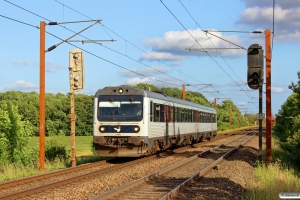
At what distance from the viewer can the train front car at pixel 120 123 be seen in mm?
19594

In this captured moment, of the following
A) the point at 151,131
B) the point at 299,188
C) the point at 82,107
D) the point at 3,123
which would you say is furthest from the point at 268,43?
the point at 82,107

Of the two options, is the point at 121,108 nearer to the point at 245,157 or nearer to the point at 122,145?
Result: the point at 122,145

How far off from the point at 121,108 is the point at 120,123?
0.71 metres

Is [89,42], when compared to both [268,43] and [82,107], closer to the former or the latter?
[268,43]

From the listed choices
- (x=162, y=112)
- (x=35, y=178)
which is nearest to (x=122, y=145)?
(x=162, y=112)

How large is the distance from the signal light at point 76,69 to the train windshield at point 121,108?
1.39 m

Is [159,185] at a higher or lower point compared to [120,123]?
lower

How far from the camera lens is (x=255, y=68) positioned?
1496cm

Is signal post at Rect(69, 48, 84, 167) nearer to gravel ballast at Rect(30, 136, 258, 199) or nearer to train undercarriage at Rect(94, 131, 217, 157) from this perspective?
train undercarriage at Rect(94, 131, 217, 157)

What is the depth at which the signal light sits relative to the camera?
19516mm

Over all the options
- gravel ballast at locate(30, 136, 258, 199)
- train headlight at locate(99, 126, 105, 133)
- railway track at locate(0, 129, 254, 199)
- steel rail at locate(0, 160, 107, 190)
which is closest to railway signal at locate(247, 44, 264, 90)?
gravel ballast at locate(30, 136, 258, 199)

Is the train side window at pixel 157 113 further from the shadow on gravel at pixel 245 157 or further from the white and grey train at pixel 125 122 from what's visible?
the shadow on gravel at pixel 245 157

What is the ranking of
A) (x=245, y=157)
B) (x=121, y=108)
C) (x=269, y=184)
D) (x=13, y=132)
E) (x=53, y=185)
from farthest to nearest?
(x=13, y=132) → (x=245, y=157) → (x=121, y=108) → (x=53, y=185) → (x=269, y=184)

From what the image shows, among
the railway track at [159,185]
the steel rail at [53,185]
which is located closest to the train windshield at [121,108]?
the steel rail at [53,185]
